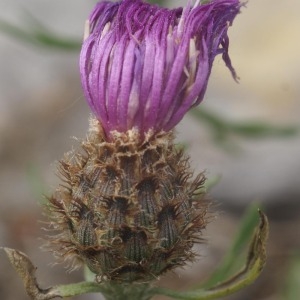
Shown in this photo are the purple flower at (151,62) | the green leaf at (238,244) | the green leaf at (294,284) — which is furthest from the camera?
the green leaf at (294,284)

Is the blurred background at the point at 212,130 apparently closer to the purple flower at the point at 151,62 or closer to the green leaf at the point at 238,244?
the green leaf at the point at 238,244

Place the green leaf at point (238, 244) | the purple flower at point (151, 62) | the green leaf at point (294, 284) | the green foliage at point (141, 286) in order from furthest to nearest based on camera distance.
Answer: the green leaf at point (294, 284) < the green leaf at point (238, 244) < the green foliage at point (141, 286) < the purple flower at point (151, 62)

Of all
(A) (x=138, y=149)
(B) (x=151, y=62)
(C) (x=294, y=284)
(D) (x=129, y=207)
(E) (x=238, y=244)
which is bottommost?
(C) (x=294, y=284)

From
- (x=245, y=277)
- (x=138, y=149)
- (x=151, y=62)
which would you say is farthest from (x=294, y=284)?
(x=151, y=62)

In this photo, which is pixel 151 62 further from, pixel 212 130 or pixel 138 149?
pixel 212 130

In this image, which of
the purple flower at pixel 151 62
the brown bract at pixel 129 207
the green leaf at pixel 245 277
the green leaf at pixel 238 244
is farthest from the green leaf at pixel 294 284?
the purple flower at pixel 151 62

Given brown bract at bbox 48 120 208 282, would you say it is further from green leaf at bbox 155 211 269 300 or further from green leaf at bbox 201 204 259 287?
green leaf at bbox 201 204 259 287

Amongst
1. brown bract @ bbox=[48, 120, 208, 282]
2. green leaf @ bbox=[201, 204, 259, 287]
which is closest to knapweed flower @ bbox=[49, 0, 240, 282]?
brown bract @ bbox=[48, 120, 208, 282]

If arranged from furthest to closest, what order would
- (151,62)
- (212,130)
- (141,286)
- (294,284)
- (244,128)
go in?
(212,130)
(244,128)
(294,284)
(141,286)
(151,62)

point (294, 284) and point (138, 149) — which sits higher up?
point (138, 149)
